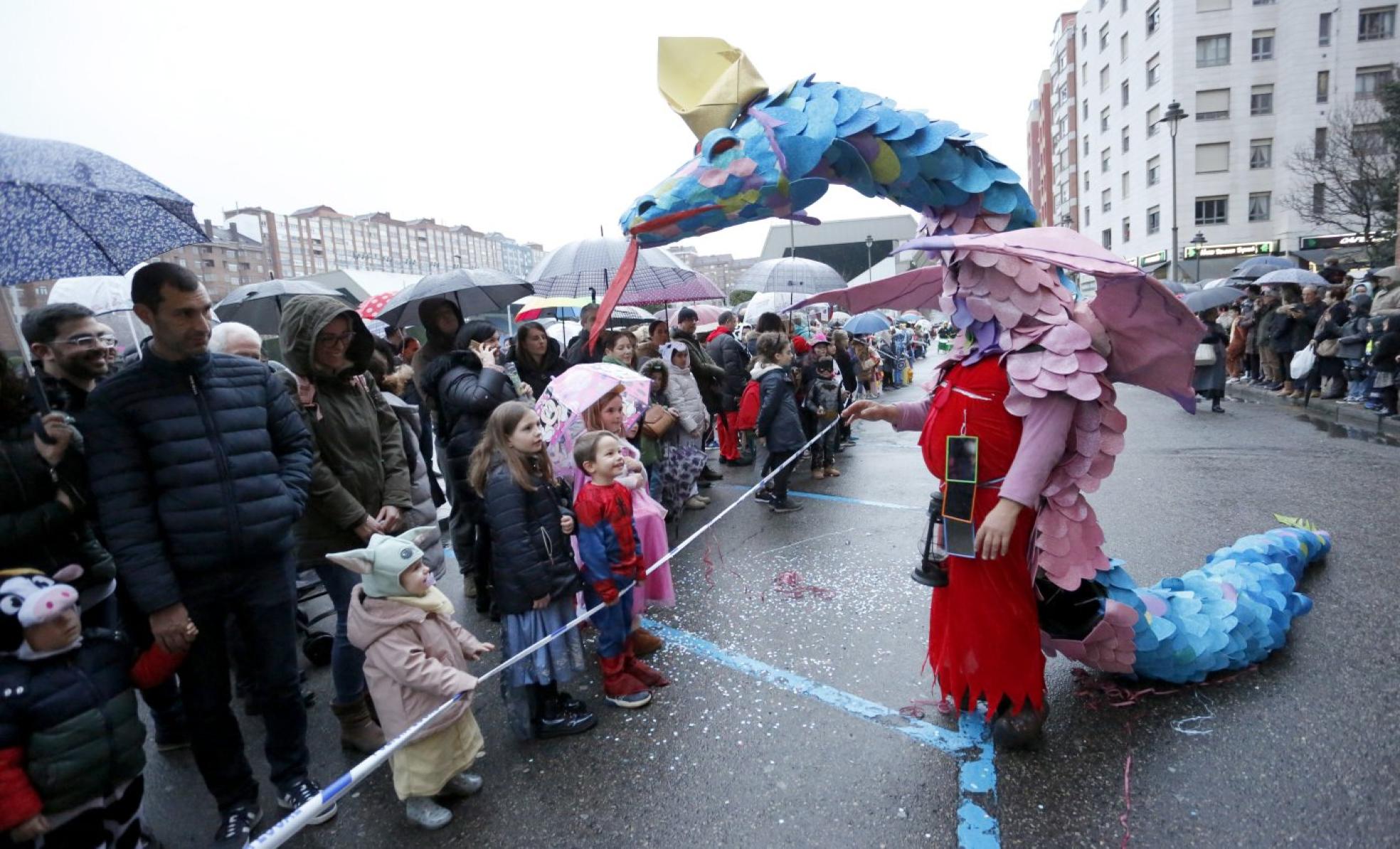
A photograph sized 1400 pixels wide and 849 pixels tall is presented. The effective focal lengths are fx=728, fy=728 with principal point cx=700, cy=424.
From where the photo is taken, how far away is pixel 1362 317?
915cm

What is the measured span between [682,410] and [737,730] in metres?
3.13

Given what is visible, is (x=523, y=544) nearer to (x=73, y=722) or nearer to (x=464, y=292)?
(x=73, y=722)

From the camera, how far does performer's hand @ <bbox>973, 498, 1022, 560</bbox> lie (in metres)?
2.36

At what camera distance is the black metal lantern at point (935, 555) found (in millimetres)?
2732

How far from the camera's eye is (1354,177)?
2730 cm

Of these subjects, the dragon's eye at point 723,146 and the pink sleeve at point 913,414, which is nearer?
the dragon's eye at point 723,146

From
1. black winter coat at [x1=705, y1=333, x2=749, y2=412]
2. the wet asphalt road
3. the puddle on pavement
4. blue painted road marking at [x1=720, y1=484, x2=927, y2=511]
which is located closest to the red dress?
the wet asphalt road

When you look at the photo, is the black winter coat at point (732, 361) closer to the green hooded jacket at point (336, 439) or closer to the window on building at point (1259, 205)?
the green hooded jacket at point (336, 439)

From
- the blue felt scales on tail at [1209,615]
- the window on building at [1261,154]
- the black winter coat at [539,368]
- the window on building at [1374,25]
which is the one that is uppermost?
the window on building at [1374,25]

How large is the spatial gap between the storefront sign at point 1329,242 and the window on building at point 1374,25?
8.65 meters

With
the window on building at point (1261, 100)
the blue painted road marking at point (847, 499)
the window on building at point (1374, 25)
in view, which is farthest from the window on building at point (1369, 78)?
the blue painted road marking at point (847, 499)

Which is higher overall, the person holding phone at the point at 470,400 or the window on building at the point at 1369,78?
the window on building at the point at 1369,78

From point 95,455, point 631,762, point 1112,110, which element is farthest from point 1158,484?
point 1112,110

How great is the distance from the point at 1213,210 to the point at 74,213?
1699 inches
